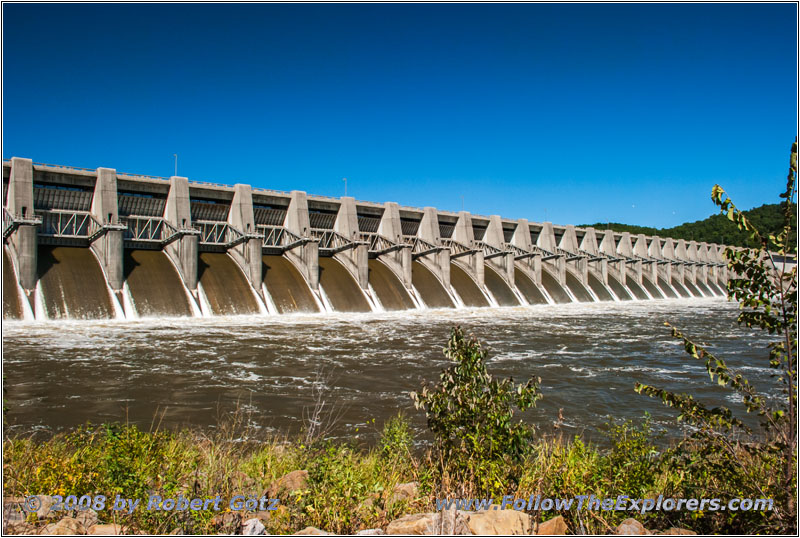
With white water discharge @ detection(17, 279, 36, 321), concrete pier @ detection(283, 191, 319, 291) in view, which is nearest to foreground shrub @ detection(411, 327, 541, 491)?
white water discharge @ detection(17, 279, 36, 321)

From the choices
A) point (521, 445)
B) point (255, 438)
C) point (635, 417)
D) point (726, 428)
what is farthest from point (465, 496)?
point (635, 417)

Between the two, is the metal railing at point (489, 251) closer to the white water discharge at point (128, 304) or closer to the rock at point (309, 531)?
the white water discharge at point (128, 304)

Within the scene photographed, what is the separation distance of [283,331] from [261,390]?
8.91 meters

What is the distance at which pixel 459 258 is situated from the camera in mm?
36969

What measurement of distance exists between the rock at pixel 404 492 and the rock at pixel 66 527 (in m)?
2.22

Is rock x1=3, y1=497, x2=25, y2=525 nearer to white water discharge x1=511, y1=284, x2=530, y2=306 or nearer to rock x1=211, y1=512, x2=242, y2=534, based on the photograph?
rock x1=211, y1=512, x2=242, y2=534

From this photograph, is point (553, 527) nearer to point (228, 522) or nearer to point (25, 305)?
point (228, 522)

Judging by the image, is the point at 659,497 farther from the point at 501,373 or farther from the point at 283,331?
the point at 283,331

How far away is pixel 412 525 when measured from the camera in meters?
3.92

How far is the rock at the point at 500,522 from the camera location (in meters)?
3.86

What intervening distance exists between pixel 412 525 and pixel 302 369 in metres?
9.37

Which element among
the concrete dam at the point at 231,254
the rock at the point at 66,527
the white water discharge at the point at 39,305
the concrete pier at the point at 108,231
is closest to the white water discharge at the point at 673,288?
the concrete dam at the point at 231,254

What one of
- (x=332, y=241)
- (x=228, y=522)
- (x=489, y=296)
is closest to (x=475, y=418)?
(x=228, y=522)

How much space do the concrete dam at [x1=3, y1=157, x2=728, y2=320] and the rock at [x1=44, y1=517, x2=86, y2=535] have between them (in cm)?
1796
